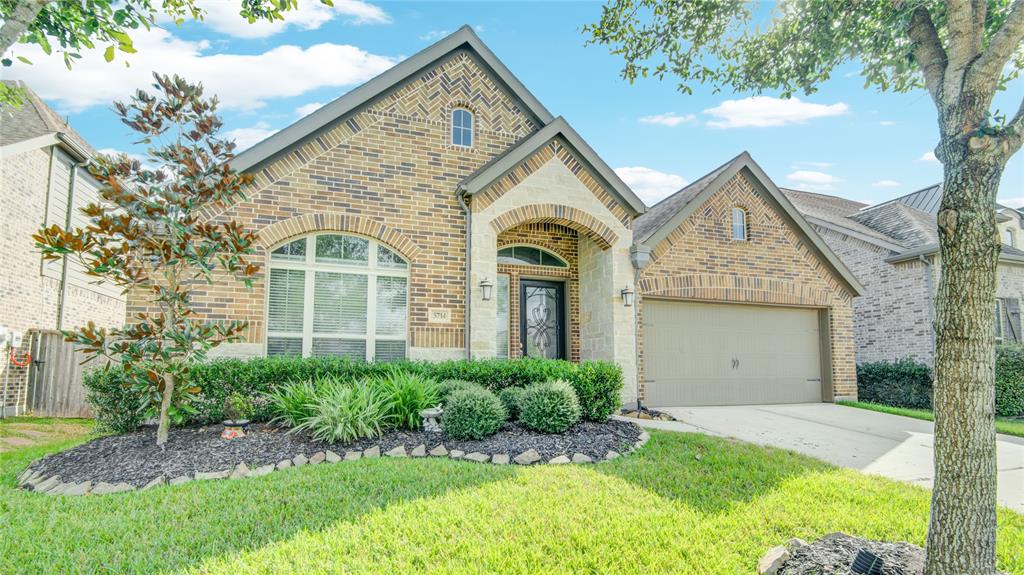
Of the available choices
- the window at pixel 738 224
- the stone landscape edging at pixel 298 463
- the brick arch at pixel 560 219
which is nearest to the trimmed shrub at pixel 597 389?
the stone landscape edging at pixel 298 463

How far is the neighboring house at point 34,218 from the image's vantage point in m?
10.8

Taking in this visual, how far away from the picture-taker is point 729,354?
37.4 ft

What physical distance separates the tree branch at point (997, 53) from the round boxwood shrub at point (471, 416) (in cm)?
509

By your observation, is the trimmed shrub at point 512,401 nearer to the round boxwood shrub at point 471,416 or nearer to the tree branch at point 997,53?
the round boxwood shrub at point 471,416

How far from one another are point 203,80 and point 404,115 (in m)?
3.88

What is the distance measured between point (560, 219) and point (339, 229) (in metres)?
3.82

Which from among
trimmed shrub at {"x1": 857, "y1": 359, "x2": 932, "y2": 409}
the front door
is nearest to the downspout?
the front door

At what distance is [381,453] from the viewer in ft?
19.2

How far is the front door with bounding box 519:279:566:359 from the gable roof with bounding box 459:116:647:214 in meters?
2.29

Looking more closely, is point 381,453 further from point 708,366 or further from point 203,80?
point 708,366

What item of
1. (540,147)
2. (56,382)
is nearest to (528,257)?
(540,147)

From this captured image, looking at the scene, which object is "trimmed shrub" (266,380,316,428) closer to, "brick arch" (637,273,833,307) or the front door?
the front door

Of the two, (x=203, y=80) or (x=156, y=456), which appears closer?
(x=156, y=456)

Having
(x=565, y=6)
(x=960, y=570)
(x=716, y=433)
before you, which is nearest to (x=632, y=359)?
(x=716, y=433)
